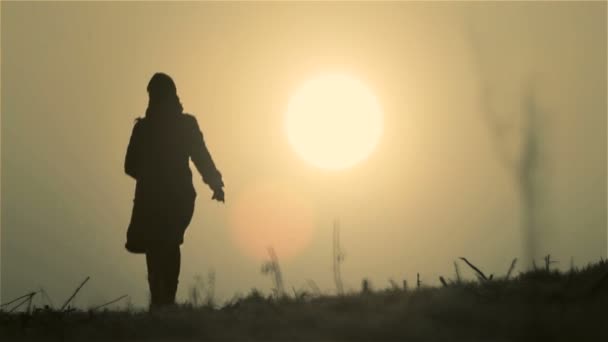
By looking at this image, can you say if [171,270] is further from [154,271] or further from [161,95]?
[161,95]

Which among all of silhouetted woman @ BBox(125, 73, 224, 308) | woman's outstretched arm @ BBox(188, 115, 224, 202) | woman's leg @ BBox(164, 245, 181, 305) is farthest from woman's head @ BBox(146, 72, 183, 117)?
woman's leg @ BBox(164, 245, 181, 305)

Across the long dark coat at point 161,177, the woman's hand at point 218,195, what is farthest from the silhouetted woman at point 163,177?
the woman's hand at point 218,195

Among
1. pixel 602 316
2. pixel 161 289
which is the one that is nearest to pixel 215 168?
pixel 161 289

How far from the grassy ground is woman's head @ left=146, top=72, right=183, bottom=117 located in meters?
4.40

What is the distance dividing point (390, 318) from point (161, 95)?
20.8 ft

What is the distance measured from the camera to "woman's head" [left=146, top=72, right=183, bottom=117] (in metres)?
10.4

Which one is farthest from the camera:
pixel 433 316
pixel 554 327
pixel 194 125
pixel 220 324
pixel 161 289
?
pixel 194 125

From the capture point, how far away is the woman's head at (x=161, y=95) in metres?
10.4

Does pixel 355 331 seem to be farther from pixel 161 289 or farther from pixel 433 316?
pixel 161 289

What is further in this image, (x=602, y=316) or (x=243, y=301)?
(x=243, y=301)

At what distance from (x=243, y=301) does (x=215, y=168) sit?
405 cm

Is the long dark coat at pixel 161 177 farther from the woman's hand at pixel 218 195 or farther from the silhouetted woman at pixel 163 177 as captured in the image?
the woman's hand at pixel 218 195

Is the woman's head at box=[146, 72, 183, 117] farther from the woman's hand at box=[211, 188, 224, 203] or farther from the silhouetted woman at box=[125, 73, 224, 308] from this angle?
the woman's hand at box=[211, 188, 224, 203]

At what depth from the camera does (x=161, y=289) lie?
9961mm
